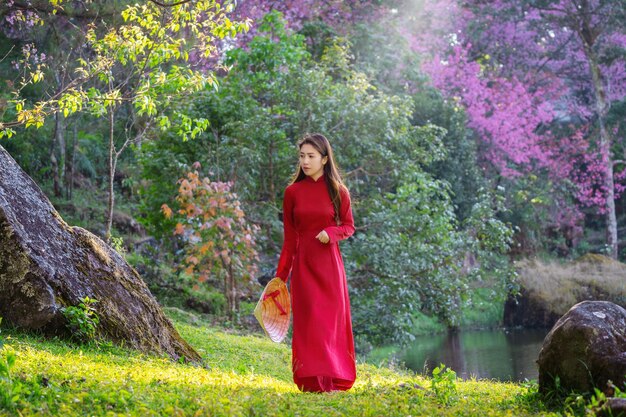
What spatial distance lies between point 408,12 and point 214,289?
1057 cm

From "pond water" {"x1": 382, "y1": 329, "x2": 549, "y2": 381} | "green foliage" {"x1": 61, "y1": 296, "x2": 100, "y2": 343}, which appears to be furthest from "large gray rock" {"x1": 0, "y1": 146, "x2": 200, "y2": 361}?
"pond water" {"x1": 382, "y1": 329, "x2": 549, "y2": 381}

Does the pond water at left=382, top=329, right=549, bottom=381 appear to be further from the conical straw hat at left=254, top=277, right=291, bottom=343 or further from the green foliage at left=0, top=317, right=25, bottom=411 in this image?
the green foliage at left=0, top=317, right=25, bottom=411

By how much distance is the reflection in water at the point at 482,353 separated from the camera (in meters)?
11.7

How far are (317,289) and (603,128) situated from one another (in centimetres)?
1781

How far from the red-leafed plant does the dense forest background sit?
33 mm

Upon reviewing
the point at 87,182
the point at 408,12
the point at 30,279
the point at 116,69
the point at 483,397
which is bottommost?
the point at 483,397

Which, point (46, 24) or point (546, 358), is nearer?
point (546, 358)

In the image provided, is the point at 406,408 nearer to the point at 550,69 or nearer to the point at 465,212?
the point at 465,212

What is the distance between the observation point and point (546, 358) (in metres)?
5.01

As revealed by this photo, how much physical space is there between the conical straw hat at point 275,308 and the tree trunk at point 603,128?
682 inches

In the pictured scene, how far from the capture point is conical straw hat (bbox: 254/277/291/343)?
6191mm

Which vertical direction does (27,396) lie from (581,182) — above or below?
below

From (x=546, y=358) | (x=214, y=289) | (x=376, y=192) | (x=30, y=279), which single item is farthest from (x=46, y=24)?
(x=546, y=358)

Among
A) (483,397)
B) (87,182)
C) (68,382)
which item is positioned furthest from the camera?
(87,182)
